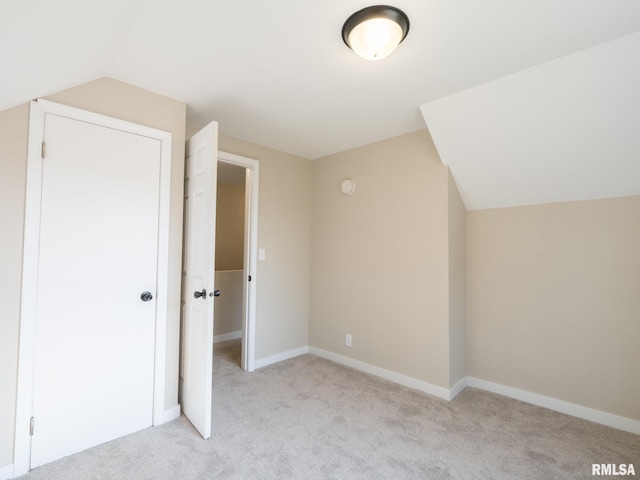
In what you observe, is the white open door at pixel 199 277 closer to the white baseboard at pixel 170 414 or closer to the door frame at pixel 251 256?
the white baseboard at pixel 170 414

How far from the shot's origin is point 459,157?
101 inches

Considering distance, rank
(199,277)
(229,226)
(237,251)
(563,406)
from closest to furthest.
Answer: (199,277) → (563,406) → (229,226) → (237,251)

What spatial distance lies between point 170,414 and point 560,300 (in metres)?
3.14

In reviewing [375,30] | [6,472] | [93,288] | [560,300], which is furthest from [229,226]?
[560,300]

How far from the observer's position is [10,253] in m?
1.68

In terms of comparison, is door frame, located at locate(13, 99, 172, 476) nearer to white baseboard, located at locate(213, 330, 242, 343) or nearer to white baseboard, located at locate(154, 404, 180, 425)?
white baseboard, located at locate(154, 404, 180, 425)

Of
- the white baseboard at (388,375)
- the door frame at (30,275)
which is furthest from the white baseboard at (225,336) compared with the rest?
the door frame at (30,275)

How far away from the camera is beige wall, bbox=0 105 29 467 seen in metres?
1.66

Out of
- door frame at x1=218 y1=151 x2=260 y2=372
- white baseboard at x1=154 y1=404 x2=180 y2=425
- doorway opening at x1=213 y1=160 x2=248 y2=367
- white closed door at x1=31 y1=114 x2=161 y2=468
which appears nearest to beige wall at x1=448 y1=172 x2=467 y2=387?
door frame at x1=218 y1=151 x2=260 y2=372

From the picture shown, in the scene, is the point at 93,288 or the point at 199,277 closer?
the point at 93,288

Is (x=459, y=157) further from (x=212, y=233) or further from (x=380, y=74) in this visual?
(x=212, y=233)

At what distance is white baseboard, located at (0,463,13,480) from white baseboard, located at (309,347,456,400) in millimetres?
2593

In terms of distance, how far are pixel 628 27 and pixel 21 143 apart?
324 cm

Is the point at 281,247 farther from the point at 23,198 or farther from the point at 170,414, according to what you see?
the point at 23,198
